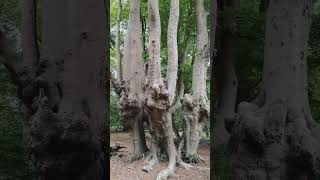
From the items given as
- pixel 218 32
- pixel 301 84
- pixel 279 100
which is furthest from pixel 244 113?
pixel 218 32

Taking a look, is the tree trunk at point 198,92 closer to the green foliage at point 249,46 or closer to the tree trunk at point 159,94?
the tree trunk at point 159,94

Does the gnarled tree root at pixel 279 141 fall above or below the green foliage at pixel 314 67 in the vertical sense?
below

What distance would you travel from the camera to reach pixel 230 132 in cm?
409

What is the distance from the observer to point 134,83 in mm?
11703

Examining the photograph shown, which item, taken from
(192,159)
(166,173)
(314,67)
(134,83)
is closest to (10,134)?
(314,67)

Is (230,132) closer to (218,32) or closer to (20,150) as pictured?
(218,32)

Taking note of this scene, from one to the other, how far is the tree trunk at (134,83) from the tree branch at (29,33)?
7.76 metres

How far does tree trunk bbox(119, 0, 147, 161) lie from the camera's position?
11.7 metres

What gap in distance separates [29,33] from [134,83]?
7.86 metres

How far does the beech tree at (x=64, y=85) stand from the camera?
357cm

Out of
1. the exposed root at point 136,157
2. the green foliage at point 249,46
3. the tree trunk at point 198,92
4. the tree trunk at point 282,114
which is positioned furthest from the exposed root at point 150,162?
the tree trunk at point 282,114

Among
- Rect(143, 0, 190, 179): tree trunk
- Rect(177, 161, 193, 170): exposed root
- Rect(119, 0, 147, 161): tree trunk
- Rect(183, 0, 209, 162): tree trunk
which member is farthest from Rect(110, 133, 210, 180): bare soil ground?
Rect(183, 0, 209, 162): tree trunk

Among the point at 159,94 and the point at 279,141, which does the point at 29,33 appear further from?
the point at 159,94

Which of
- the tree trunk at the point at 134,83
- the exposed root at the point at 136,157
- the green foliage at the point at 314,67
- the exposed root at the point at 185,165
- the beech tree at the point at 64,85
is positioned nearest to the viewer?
the beech tree at the point at 64,85
